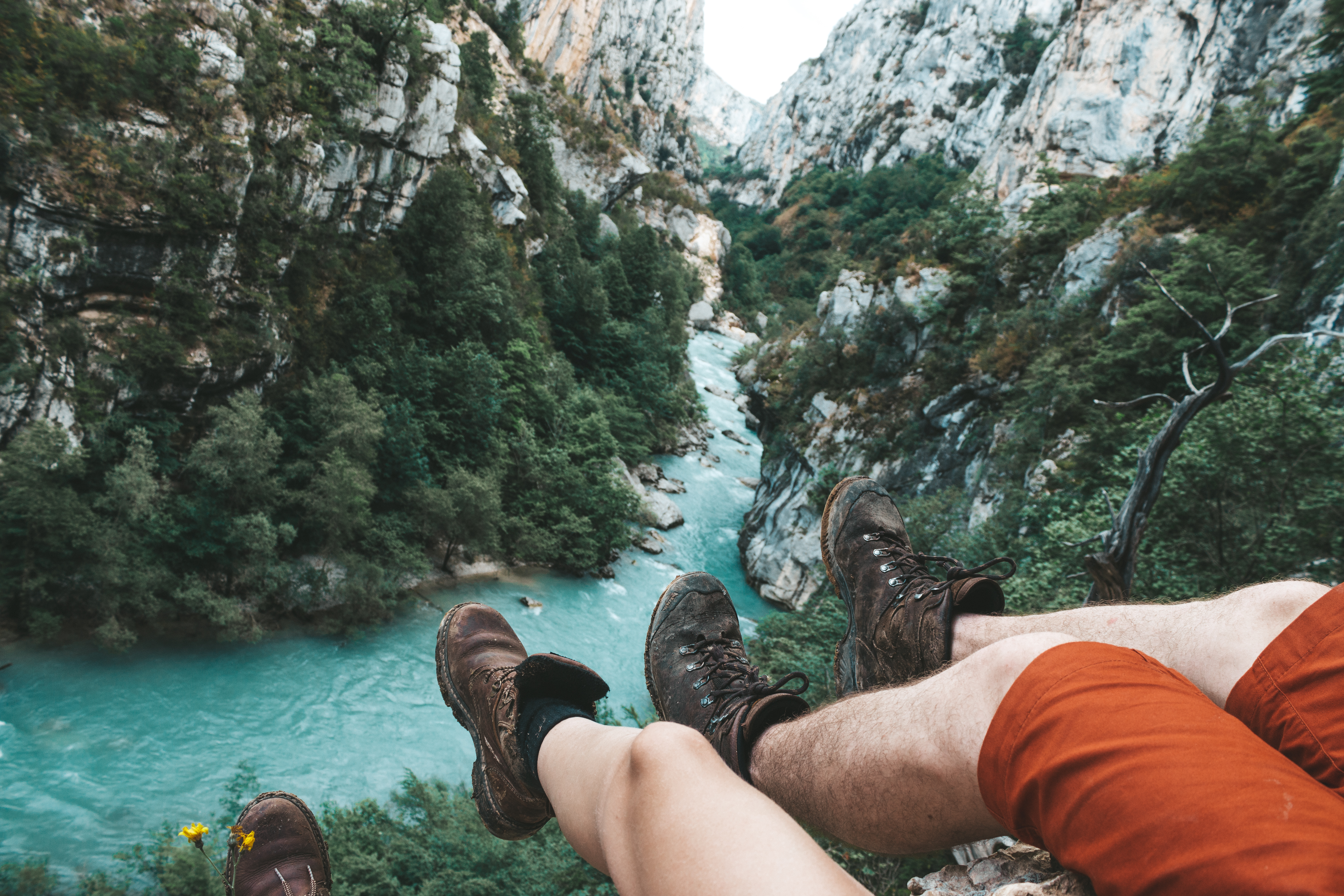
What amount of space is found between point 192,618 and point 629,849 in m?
10.8

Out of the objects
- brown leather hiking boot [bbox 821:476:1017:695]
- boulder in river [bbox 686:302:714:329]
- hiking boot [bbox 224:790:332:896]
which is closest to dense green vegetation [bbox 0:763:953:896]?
hiking boot [bbox 224:790:332:896]

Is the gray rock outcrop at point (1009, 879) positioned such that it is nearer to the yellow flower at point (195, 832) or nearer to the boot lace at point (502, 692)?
the boot lace at point (502, 692)

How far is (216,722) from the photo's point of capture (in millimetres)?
7551

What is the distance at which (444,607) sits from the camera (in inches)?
426

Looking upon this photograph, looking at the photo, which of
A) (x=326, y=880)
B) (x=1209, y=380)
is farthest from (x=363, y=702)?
(x=1209, y=380)

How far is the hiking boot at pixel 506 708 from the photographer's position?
1.69m

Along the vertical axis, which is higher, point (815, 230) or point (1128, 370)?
point (815, 230)

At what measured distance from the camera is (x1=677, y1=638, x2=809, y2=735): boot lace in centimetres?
169

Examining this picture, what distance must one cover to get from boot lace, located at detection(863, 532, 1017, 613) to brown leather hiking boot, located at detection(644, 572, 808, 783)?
0.52 metres

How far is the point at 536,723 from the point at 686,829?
0.97 meters

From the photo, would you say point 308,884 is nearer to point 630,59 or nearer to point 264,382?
point 264,382

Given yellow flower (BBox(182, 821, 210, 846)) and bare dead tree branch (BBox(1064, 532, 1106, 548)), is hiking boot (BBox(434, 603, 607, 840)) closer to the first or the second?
yellow flower (BBox(182, 821, 210, 846))

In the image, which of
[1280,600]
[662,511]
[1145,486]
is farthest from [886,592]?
[662,511]

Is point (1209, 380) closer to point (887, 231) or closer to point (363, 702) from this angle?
point (363, 702)
